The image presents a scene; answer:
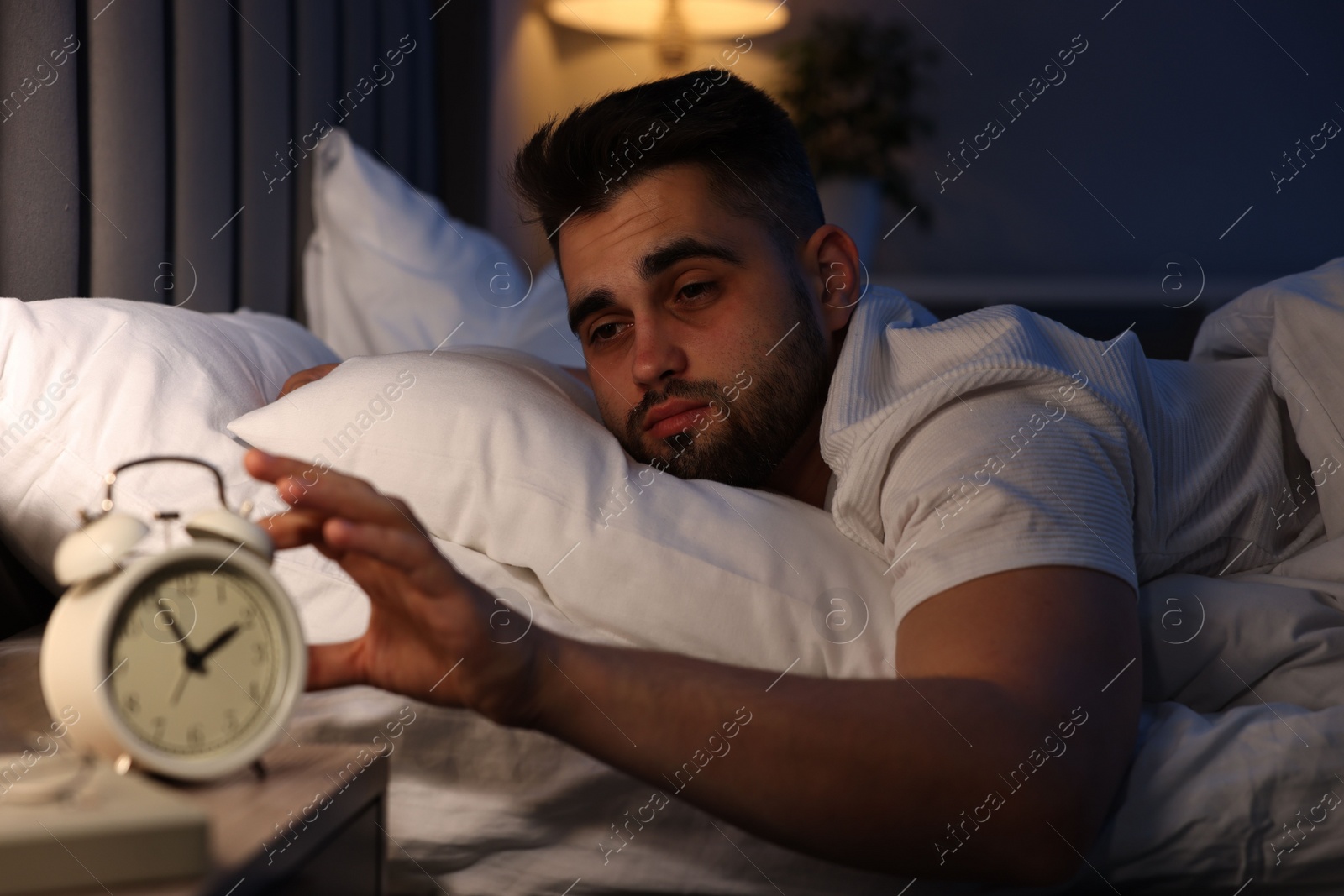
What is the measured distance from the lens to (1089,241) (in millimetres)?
3143

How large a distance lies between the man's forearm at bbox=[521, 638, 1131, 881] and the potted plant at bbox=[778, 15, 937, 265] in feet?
7.22

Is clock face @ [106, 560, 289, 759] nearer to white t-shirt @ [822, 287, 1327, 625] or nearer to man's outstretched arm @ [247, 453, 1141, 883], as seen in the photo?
man's outstretched arm @ [247, 453, 1141, 883]

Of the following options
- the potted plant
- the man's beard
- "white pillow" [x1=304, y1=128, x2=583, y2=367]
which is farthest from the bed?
the potted plant

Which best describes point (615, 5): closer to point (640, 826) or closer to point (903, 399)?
point (903, 399)

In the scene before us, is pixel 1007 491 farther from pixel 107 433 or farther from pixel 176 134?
pixel 176 134

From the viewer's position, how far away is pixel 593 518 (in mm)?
829

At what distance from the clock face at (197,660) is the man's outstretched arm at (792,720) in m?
0.05

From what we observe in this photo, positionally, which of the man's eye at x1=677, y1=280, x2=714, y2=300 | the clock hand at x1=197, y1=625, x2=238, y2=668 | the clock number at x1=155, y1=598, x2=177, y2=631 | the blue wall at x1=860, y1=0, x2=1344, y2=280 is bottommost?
the blue wall at x1=860, y1=0, x2=1344, y2=280

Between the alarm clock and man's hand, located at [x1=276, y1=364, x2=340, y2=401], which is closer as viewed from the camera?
the alarm clock

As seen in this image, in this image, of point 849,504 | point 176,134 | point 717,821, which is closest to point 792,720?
point 717,821

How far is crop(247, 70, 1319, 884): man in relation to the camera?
58cm

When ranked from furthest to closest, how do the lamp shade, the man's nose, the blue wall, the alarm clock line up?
the blue wall, the lamp shade, the man's nose, the alarm clock

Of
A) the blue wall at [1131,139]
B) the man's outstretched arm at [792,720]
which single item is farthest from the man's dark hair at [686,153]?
the blue wall at [1131,139]

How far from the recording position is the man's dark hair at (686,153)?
1.11 metres
